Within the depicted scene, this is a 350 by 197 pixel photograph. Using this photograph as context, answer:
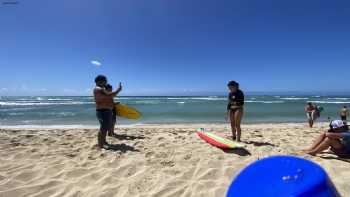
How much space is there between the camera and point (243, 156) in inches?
162

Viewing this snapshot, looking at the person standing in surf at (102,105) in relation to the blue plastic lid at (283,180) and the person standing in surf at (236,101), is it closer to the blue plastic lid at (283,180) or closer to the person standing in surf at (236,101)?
the person standing in surf at (236,101)

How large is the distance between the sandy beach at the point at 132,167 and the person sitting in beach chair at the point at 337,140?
165 mm

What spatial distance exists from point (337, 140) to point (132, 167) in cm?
378

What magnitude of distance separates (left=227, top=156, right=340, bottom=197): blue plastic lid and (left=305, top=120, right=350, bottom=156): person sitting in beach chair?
3.44 meters

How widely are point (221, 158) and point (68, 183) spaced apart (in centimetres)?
262

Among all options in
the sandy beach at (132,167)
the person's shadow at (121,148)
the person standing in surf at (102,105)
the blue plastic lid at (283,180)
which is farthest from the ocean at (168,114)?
the blue plastic lid at (283,180)

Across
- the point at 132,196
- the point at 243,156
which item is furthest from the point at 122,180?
the point at 243,156

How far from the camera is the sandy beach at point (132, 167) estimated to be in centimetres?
281

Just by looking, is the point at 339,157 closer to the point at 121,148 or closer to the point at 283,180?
the point at 283,180

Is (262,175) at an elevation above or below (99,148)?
above

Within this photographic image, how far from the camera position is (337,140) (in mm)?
3861

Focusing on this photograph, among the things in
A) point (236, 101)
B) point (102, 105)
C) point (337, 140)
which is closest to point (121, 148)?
point (102, 105)

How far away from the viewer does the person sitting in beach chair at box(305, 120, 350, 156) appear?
376 cm

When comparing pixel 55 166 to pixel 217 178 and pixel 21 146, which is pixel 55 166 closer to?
pixel 21 146
